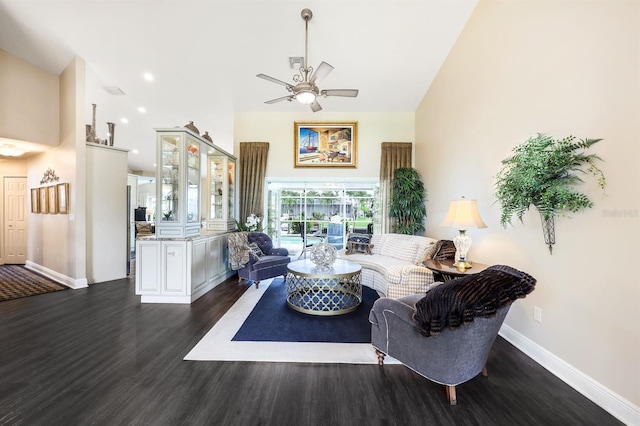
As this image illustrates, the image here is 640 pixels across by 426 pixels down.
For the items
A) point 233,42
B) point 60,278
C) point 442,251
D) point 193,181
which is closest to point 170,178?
point 193,181

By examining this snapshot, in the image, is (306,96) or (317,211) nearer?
(306,96)

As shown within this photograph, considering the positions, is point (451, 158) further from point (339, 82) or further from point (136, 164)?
point (136, 164)

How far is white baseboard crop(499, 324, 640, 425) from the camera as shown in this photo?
1.76 meters

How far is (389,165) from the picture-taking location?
602 centimetres

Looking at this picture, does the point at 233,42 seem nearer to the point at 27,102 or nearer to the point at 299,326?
the point at 27,102

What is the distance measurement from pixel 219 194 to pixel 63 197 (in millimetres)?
2918

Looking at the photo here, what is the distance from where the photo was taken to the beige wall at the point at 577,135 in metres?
1.80

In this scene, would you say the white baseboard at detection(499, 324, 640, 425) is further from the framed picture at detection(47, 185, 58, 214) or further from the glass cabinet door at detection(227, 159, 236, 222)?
the framed picture at detection(47, 185, 58, 214)

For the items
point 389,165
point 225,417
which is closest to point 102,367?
point 225,417

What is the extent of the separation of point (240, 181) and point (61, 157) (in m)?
3.51

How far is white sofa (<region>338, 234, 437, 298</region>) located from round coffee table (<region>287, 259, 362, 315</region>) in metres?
0.58

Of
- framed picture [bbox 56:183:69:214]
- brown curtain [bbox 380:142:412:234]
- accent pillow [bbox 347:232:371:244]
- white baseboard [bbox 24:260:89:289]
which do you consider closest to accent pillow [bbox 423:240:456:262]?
accent pillow [bbox 347:232:371:244]

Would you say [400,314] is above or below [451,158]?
below

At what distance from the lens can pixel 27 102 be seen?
4.72 meters
